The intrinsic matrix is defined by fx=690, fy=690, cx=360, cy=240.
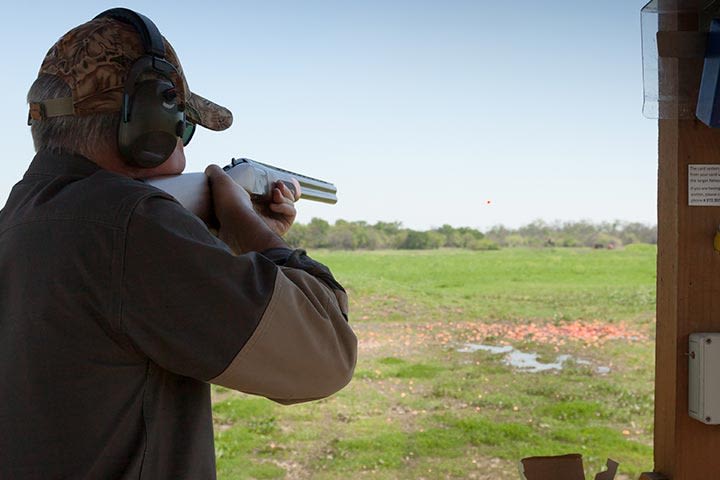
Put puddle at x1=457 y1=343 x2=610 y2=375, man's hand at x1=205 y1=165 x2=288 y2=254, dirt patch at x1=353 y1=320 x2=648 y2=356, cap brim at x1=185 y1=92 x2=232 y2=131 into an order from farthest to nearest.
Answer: dirt patch at x1=353 y1=320 x2=648 y2=356 < puddle at x1=457 y1=343 x2=610 y2=375 < cap brim at x1=185 y1=92 x2=232 y2=131 < man's hand at x1=205 y1=165 x2=288 y2=254

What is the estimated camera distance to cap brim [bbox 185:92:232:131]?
3.49 feet

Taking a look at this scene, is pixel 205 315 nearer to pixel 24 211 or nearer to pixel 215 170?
pixel 24 211

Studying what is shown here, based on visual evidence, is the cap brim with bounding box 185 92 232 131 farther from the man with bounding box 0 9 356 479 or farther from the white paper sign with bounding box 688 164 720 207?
the white paper sign with bounding box 688 164 720 207

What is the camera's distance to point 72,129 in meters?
0.80

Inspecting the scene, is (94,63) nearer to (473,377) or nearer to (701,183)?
(701,183)

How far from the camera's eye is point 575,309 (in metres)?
6.18

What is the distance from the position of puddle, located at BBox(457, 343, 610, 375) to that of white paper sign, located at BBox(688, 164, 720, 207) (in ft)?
13.8

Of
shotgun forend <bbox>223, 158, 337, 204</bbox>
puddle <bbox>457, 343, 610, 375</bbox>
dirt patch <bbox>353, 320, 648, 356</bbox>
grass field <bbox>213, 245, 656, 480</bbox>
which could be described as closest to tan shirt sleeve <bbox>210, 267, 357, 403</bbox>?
shotgun forend <bbox>223, 158, 337, 204</bbox>

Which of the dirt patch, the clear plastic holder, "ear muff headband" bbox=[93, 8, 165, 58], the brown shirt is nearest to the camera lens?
the brown shirt

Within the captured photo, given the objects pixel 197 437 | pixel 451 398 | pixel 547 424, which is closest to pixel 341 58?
pixel 451 398

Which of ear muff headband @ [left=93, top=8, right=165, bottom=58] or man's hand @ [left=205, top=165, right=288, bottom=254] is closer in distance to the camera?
ear muff headband @ [left=93, top=8, right=165, bottom=58]

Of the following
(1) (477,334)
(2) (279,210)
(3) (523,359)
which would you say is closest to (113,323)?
(2) (279,210)

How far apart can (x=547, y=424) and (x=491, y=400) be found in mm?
451

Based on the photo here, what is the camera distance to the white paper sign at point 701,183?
1.21m
